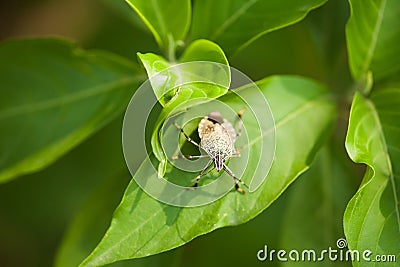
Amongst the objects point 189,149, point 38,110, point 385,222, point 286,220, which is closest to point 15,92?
point 38,110

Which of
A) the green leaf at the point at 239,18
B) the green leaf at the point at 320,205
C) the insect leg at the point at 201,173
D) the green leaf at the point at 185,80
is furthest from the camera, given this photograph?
the green leaf at the point at 320,205

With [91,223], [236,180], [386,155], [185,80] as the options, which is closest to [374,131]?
[386,155]

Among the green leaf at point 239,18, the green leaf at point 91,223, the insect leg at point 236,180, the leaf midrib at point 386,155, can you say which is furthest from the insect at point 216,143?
the green leaf at point 91,223

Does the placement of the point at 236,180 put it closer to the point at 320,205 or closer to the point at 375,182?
the point at 375,182

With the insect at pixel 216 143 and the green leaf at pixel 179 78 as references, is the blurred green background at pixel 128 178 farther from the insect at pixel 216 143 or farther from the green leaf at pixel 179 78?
the green leaf at pixel 179 78

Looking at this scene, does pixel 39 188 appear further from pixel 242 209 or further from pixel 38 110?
pixel 242 209
